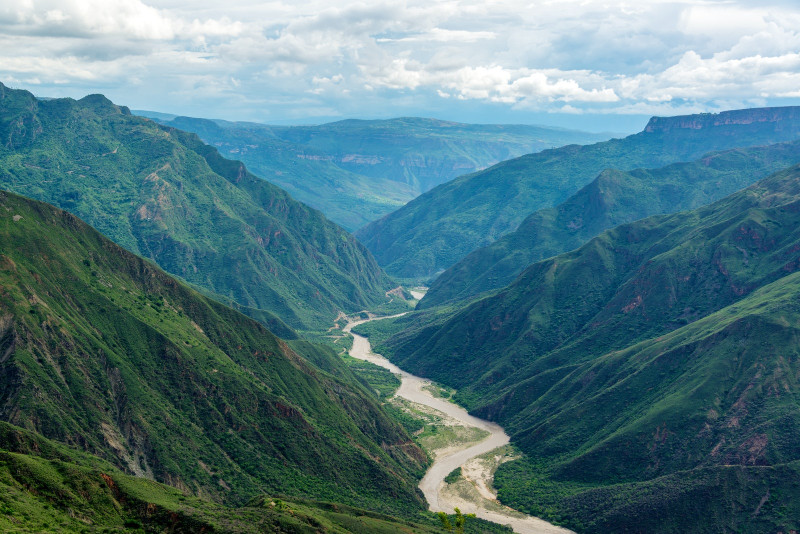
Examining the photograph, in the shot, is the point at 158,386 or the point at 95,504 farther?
the point at 158,386

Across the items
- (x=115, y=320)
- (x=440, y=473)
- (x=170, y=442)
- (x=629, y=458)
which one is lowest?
(x=440, y=473)

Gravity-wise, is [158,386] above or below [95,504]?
below

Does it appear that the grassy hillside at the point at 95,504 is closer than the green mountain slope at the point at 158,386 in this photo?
Yes

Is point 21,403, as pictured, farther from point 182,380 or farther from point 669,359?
point 669,359

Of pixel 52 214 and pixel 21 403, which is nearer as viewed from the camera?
pixel 21 403

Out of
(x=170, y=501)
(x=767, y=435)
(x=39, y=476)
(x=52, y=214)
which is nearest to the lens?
(x=39, y=476)

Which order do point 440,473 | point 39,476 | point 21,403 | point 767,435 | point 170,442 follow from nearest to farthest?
point 39,476 → point 21,403 → point 170,442 → point 767,435 → point 440,473

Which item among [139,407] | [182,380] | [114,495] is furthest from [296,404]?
[114,495]

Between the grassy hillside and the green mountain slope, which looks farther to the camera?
the green mountain slope
